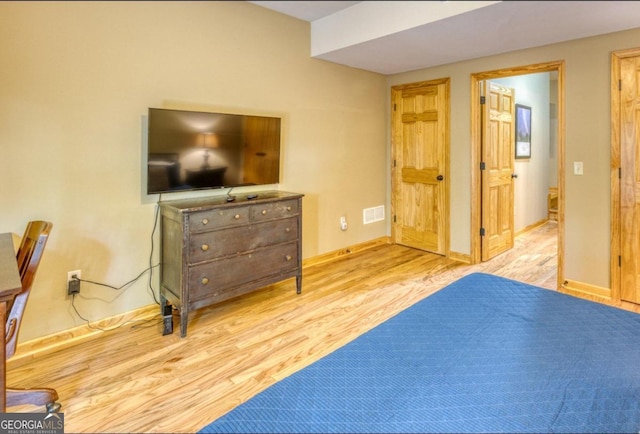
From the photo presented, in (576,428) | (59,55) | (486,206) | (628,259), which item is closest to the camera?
(576,428)

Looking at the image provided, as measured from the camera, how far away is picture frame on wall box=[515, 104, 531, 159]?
493 cm

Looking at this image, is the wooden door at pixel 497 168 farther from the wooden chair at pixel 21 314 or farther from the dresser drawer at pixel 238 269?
the wooden chair at pixel 21 314

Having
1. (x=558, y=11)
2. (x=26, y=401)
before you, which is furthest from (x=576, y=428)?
(x=26, y=401)

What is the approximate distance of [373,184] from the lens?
4469 mm

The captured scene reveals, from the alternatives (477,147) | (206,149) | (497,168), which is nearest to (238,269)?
(206,149)

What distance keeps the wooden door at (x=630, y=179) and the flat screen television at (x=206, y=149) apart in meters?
2.66

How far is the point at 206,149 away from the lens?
251 cm

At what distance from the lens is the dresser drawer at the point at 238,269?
2.42 meters

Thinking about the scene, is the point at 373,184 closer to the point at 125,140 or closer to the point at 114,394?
the point at 125,140

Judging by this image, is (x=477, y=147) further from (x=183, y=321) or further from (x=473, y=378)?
(x=183, y=321)

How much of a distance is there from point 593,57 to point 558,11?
254 centimetres

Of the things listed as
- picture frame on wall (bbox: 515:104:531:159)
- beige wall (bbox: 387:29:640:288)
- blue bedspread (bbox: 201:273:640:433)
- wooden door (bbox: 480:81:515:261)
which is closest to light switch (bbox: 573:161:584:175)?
beige wall (bbox: 387:29:640:288)

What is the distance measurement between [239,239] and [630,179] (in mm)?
2959

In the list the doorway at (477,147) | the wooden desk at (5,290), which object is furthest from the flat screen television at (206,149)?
the doorway at (477,147)
